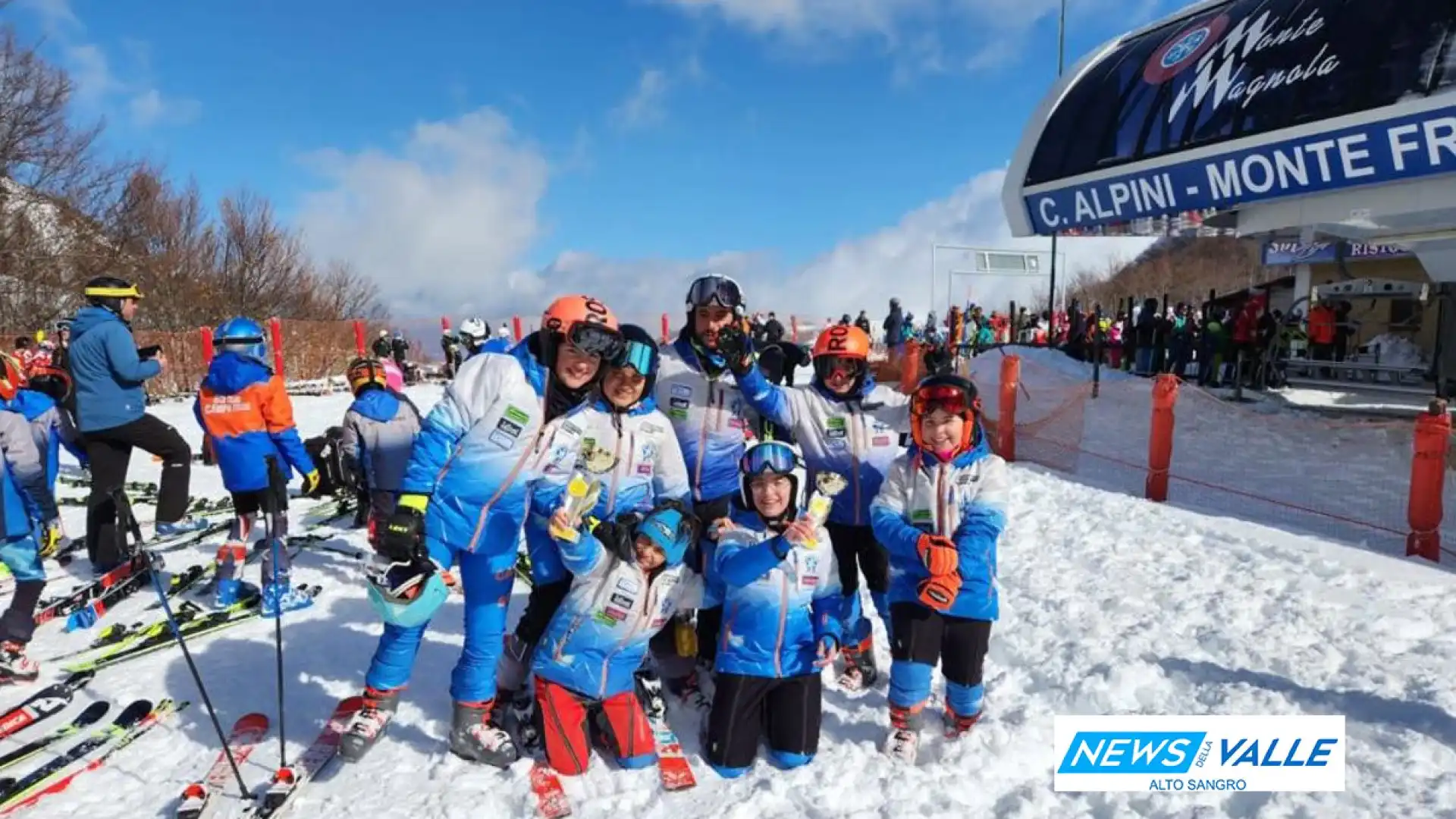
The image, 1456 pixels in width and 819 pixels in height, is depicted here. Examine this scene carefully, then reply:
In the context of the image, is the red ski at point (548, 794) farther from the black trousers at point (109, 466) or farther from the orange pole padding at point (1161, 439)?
the orange pole padding at point (1161, 439)

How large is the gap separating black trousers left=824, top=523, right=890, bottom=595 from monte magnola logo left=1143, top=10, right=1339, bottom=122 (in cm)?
713

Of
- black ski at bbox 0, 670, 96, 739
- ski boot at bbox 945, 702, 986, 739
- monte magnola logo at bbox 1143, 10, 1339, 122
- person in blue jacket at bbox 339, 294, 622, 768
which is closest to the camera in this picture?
person in blue jacket at bbox 339, 294, 622, 768

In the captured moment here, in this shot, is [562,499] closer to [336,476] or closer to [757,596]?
[757,596]

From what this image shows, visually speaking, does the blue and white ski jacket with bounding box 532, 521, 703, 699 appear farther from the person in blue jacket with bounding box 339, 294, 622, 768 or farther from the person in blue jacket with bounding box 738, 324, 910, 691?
the person in blue jacket with bounding box 738, 324, 910, 691

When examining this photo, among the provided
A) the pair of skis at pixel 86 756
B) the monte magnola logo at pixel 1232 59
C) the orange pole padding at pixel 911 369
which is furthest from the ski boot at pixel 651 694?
the orange pole padding at pixel 911 369

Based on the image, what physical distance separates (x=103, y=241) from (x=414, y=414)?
2142 centimetres

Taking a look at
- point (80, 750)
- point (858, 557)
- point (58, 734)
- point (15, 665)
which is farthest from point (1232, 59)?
point (15, 665)

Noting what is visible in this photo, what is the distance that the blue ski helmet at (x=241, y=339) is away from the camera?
4820 millimetres

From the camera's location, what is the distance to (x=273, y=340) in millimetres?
17453

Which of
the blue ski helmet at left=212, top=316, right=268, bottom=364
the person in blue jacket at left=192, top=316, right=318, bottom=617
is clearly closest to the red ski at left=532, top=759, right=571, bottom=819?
the person in blue jacket at left=192, top=316, right=318, bottom=617

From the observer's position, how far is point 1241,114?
7895 millimetres

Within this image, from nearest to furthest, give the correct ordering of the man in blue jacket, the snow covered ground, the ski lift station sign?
the snow covered ground
the man in blue jacket
the ski lift station sign

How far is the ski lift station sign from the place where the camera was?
6.73m

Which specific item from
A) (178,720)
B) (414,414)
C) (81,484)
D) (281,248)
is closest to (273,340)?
(81,484)
